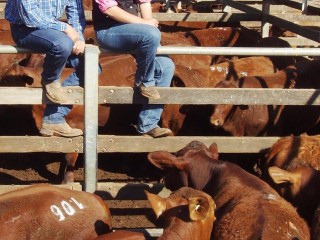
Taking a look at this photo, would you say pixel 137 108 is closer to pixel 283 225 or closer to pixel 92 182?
pixel 92 182

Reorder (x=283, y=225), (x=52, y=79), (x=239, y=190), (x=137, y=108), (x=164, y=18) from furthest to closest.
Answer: (x=164, y=18) < (x=137, y=108) < (x=52, y=79) < (x=239, y=190) < (x=283, y=225)

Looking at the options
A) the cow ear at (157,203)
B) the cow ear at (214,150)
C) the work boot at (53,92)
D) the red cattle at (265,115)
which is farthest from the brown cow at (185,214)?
the red cattle at (265,115)

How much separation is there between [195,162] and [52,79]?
134cm

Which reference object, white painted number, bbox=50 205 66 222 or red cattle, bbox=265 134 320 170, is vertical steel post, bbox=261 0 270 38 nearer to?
red cattle, bbox=265 134 320 170

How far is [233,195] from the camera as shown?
16.8 ft

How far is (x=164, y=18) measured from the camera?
36.8ft

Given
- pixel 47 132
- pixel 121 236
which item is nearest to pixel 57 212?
pixel 121 236

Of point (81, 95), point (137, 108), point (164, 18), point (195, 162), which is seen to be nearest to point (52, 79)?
point (81, 95)

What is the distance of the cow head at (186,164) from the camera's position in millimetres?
5531

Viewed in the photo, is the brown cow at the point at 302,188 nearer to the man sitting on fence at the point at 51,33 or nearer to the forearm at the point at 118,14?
the forearm at the point at 118,14

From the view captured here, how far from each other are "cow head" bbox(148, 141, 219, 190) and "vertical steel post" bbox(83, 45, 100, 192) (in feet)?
1.71

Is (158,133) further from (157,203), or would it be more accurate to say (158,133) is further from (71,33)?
(157,203)

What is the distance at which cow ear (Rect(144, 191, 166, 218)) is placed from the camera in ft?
14.4

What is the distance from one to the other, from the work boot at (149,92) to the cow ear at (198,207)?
159 centimetres
